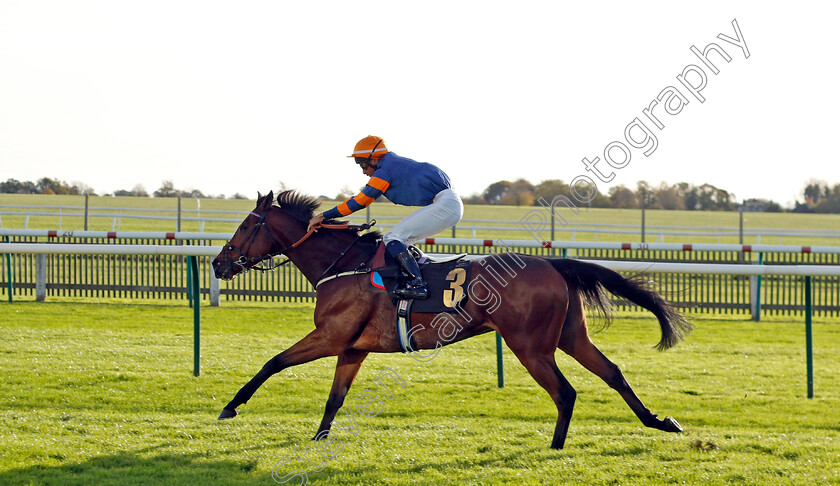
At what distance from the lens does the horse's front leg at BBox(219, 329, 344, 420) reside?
460 cm

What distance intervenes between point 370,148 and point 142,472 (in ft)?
7.51

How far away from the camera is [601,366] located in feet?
15.2

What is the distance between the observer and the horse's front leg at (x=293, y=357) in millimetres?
4598

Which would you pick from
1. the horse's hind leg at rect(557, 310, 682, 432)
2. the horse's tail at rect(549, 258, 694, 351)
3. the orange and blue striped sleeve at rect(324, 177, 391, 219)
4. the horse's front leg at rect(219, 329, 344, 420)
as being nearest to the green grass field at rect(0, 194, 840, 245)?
the horse's tail at rect(549, 258, 694, 351)

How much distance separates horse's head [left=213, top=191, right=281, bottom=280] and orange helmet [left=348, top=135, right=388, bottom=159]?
0.68 metres

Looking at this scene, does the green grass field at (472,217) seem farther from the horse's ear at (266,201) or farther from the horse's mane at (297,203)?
the horse's ear at (266,201)

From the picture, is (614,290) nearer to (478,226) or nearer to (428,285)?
Answer: (428,285)

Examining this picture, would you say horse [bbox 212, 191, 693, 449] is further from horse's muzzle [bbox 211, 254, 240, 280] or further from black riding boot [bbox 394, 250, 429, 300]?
black riding boot [bbox 394, 250, 429, 300]

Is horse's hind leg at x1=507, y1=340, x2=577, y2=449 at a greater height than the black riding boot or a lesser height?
lesser

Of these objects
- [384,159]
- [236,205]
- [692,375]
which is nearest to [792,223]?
[236,205]

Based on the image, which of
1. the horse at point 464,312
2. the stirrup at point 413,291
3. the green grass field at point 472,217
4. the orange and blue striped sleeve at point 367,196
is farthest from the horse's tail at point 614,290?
the green grass field at point 472,217

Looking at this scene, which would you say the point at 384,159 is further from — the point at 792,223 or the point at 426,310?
the point at 792,223

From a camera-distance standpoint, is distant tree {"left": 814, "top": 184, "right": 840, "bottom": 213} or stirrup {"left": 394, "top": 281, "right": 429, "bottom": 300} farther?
distant tree {"left": 814, "top": 184, "right": 840, "bottom": 213}

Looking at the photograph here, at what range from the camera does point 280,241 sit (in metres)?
5.05
